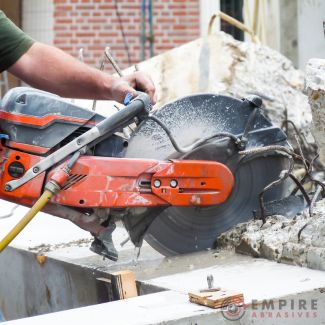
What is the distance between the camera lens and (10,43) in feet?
9.76

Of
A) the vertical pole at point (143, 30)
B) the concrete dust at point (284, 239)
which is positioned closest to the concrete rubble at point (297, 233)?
the concrete dust at point (284, 239)

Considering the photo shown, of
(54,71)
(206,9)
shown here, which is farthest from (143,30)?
(54,71)

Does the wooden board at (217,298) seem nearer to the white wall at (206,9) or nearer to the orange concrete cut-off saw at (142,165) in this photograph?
the orange concrete cut-off saw at (142,165)

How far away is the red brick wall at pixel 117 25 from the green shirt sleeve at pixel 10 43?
647 centimetres

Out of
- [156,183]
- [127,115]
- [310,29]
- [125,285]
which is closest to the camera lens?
[125,285]

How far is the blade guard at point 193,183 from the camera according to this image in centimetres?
283

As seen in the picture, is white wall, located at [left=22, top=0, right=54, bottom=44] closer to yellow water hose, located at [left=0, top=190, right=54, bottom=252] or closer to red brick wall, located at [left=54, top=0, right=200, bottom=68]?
red brick wall, located at [left=54, top=0, right=200, bottom=68]

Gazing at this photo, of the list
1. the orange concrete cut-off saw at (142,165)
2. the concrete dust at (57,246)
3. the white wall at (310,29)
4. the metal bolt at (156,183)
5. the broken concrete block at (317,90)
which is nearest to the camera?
the broken concrete block at (317,90)

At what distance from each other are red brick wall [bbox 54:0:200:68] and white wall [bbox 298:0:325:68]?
2425 mm

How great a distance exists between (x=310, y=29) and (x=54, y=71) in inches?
171

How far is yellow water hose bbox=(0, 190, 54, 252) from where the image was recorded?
2.44 metres

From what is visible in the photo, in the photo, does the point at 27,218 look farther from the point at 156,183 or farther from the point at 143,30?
the point at 143,30

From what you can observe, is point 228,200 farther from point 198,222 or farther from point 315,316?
point 315,316

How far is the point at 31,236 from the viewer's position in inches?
144
